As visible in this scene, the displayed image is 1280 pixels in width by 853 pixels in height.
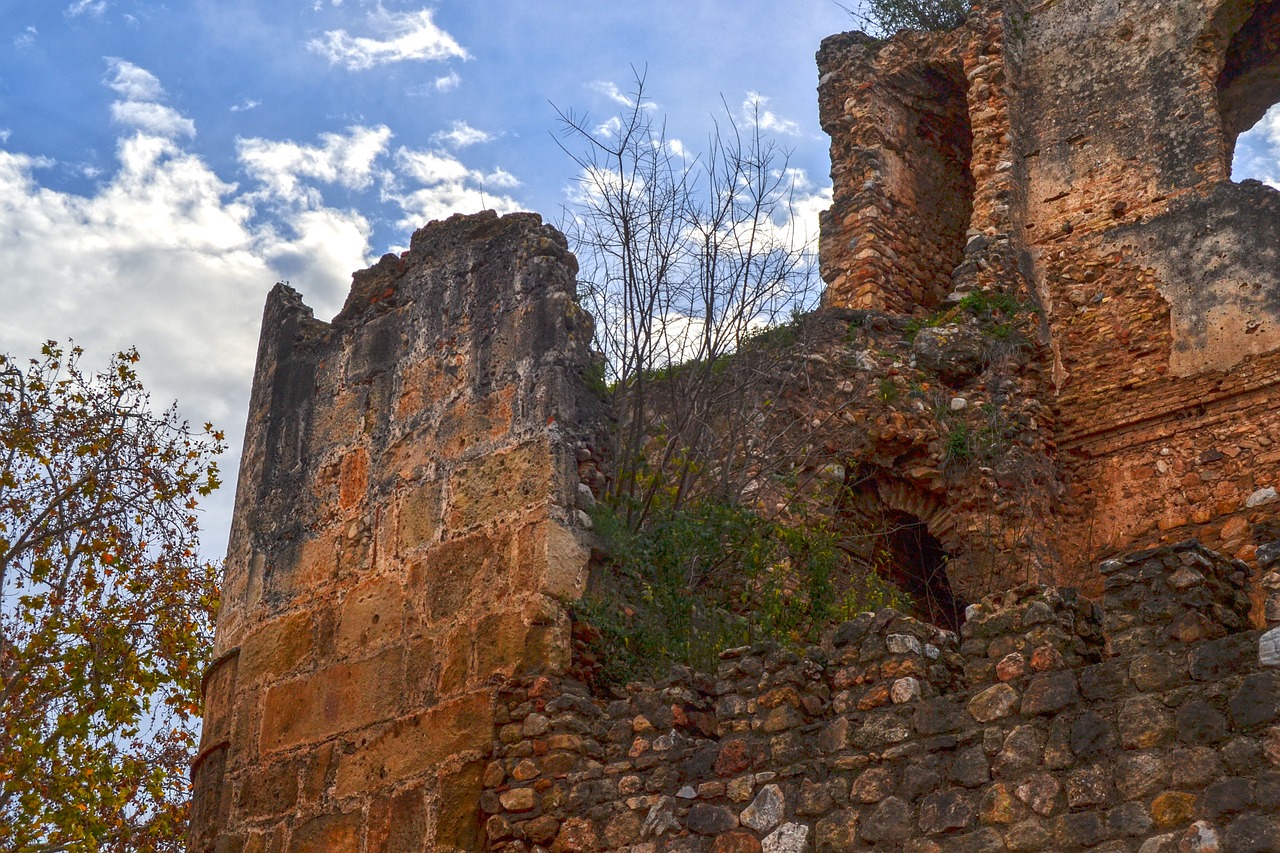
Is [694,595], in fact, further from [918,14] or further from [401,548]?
[918,14]

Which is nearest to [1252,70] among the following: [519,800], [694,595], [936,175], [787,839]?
[936,175]

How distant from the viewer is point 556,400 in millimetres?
5742

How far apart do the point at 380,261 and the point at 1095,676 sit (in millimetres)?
4134

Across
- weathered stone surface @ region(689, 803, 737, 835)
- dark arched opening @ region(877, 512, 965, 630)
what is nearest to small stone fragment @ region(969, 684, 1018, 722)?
weathered stone surface @ region(689, 803, 737, 835)

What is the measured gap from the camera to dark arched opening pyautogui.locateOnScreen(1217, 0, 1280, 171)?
1226 centimetres

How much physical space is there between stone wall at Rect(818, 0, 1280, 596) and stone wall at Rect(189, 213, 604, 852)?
18.5 feet

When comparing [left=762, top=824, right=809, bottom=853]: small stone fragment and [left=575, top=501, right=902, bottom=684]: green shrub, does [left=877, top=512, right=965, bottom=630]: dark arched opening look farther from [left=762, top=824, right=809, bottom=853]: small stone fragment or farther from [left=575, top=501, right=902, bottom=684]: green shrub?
[left=762, top=824, right=809, bottom=853]: small stone fragment

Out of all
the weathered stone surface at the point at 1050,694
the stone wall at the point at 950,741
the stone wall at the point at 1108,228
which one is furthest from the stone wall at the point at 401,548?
the stone wall at the point at 1108,228

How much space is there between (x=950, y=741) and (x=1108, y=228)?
28.2ft

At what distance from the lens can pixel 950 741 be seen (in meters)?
4.07

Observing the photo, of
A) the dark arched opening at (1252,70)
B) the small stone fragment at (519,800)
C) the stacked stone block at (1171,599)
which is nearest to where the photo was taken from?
the stacked stone block at (1171,599)

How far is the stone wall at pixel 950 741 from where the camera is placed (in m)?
3.61

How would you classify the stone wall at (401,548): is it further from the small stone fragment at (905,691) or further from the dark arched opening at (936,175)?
the dark arched opening at (936,175)

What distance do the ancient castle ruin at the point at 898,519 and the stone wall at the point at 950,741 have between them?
0.4 inches
